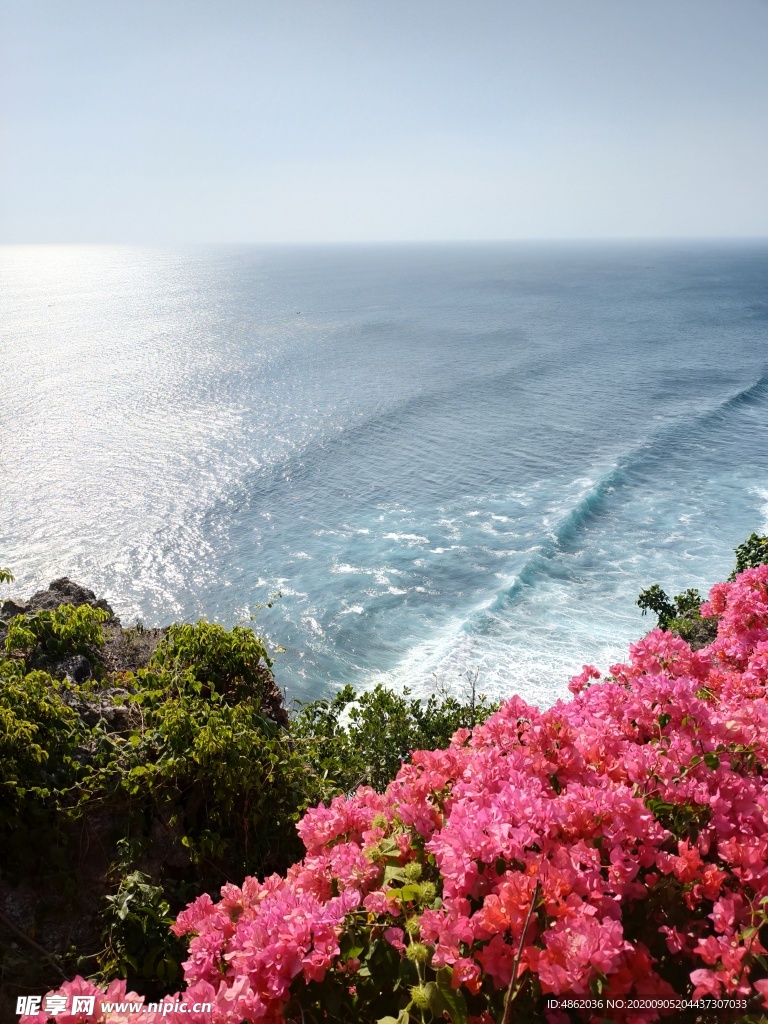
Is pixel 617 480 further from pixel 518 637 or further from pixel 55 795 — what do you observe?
pixel 55 795

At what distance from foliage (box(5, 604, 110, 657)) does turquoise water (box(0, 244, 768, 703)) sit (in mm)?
18189

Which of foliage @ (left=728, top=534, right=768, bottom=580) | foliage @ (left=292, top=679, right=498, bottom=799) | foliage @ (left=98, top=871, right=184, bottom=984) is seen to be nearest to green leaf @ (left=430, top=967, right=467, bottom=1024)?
foliage @ (left=98, top=871, right=184, bottom=984)

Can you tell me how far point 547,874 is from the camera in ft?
9.14

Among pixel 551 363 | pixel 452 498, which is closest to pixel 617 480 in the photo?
pixel 452 498

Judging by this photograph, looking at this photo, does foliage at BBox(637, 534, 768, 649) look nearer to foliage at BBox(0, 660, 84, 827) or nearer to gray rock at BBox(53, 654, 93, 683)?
gray rock at BBox(53, 654, 93, 683)

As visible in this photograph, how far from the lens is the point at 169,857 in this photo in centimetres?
565

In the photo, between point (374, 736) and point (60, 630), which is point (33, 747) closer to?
point (60, 630)

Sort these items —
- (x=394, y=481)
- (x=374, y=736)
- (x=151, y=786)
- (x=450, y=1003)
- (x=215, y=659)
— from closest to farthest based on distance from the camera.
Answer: (x=450, y=1003)
(x=151, y=786)
(x=215, y=659)
(x=374, y=736)
(x=394, y=481)

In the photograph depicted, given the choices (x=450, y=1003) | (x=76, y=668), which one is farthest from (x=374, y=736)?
(x=450, y=1003)

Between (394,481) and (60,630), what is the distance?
34.9 m

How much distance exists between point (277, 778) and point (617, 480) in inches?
1523

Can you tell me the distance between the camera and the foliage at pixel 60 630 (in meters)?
7.27

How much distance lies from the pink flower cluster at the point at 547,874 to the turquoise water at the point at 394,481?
20.1m

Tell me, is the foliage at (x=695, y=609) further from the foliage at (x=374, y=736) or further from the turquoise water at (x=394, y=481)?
the foliage at (x=374, y=736)
